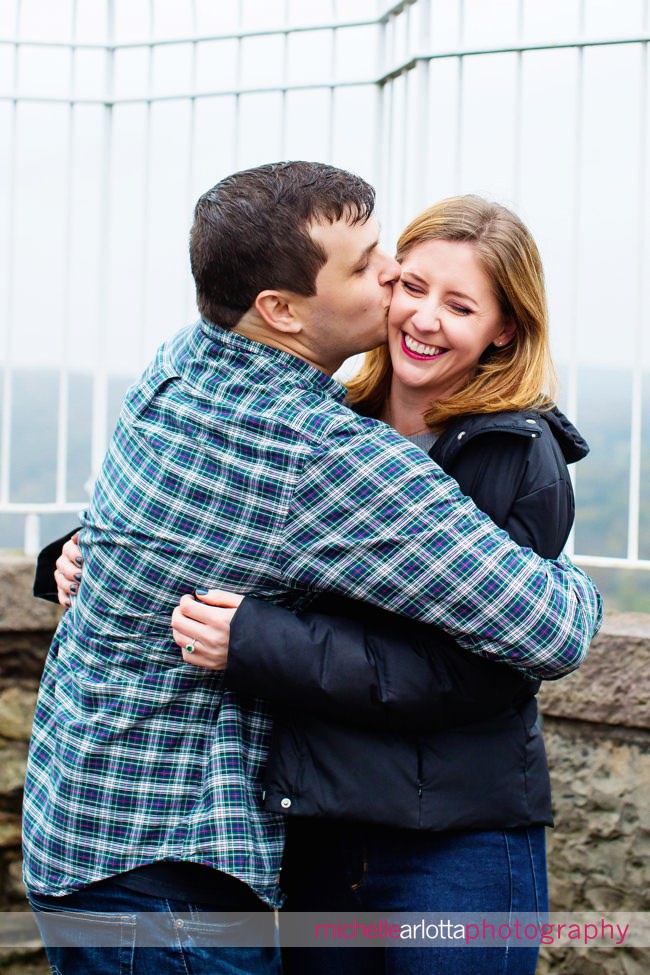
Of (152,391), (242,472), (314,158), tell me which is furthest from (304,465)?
(314,158)

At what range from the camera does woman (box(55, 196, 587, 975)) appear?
1.64 metres

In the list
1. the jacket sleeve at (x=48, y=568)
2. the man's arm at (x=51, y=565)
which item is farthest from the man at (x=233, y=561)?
the jacket sleeve at (x=48, y=568)

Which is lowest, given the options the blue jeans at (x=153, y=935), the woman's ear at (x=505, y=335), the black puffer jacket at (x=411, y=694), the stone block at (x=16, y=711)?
the stone block at (x=16, y=711)

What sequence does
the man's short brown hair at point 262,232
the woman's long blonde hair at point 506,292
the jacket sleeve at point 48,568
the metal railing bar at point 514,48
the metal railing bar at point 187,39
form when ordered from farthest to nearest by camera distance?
the metal railing bar at point 187,39
the metal railing bar at point 514,48
the jacket sleeve at point 48,568
the woman's long blonde hair at point 506,292
the man's short brown hair at point 262,232

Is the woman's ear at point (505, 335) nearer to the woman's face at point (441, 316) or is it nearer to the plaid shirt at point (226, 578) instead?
the woman's face at point (441, 316)

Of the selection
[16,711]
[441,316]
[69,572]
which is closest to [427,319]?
[441,316]

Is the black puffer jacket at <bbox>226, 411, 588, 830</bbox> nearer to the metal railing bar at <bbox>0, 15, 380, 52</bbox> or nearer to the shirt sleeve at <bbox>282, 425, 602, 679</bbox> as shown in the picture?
the shirt sleeve at <bbox>282, 425, 602, 679</bbox>

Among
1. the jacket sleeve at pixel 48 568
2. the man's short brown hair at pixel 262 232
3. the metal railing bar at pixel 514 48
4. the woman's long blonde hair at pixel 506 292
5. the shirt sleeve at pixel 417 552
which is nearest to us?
the shirt sleeve at pixel 417 552

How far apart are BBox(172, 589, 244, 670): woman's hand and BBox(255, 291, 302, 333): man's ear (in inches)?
18.3

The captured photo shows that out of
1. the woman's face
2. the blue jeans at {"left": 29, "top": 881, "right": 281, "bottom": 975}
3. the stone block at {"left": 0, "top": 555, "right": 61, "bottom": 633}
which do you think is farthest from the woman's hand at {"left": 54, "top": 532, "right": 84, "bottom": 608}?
the stone block at {"left": 0, "top": 555, "right": 61, "bottom": 633}

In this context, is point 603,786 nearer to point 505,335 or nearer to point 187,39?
point 505,335

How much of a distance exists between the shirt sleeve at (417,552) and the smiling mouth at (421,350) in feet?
1.34

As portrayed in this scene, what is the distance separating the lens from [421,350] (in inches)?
78.0

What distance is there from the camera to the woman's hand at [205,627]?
1.61 meters
